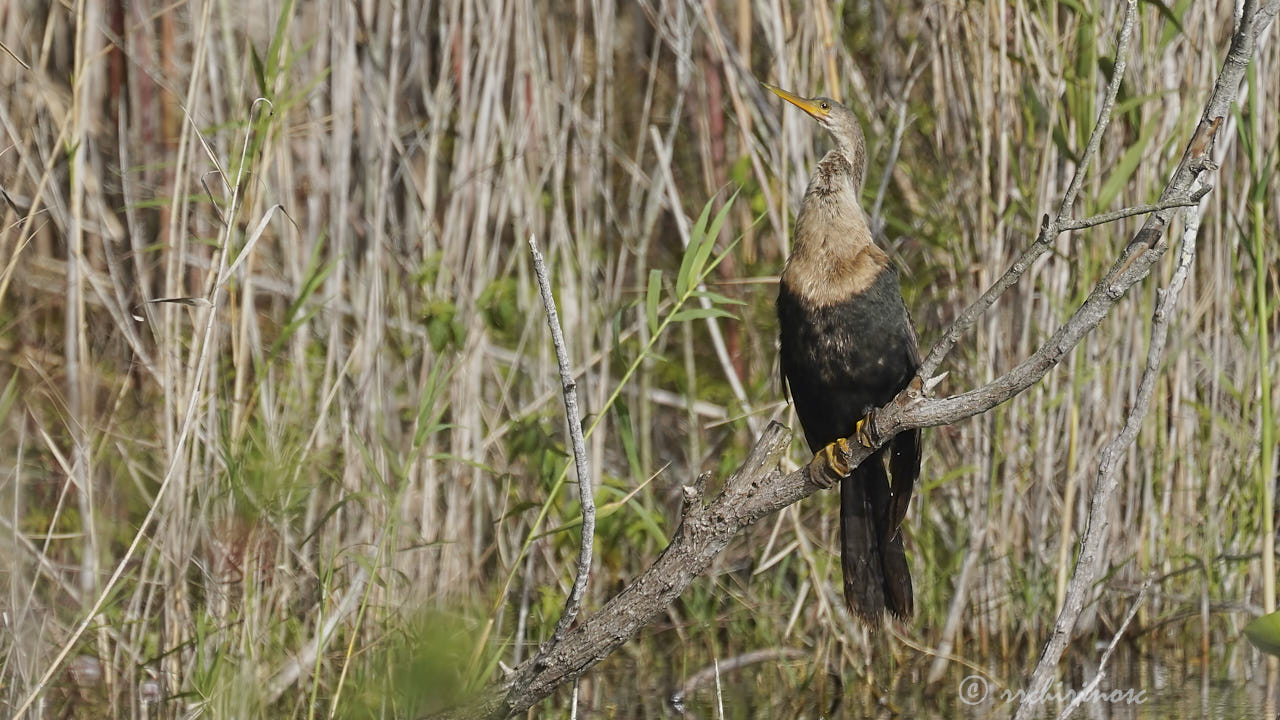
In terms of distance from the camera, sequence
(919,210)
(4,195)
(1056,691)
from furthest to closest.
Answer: (919,210)
(1056,691)
(4,195)

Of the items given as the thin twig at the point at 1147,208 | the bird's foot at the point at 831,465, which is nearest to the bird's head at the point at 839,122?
the bird's foot at the point at 831,465

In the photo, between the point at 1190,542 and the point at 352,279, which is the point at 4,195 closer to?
the point at 352,279

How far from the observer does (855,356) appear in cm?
288

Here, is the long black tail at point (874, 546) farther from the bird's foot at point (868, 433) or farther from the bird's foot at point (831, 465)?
the bird's foot at point (868, 433)

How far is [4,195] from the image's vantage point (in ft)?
8.11

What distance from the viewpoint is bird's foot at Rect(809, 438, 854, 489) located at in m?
2.28

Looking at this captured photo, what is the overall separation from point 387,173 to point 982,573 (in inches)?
75.5

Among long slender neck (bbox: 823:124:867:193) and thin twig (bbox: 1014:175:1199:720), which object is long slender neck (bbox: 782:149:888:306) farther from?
thin twig (bbox: 1014:175:1199:720)

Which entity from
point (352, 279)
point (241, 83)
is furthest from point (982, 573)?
point (241, 83)

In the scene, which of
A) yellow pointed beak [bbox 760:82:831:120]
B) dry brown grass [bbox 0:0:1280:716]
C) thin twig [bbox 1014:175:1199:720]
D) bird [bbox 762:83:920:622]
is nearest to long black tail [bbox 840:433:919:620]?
bird [bbox 762:83:920:622]

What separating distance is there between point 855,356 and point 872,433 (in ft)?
2.14

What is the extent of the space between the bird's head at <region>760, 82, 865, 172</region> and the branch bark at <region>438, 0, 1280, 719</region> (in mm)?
966

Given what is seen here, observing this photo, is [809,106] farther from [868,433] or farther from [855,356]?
[868,433]

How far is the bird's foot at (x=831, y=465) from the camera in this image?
2279mm
